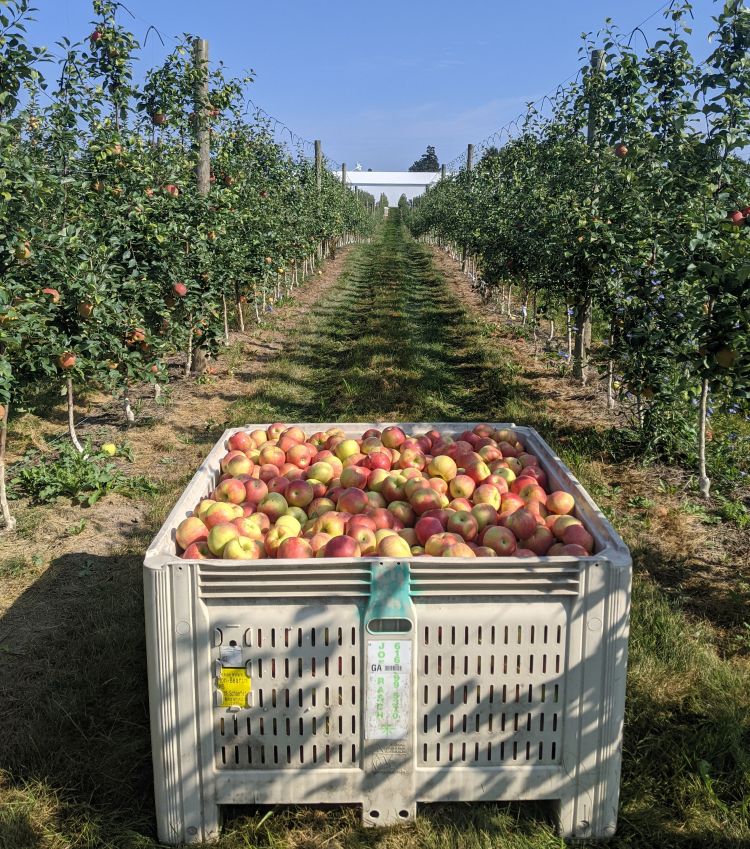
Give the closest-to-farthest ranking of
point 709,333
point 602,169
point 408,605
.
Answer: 1. point 408,605
2. point 709,333
3. point 602,169

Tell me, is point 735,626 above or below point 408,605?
below

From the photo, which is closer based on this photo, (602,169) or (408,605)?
(408,605)

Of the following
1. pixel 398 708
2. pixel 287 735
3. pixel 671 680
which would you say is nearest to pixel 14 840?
pixel 287 735

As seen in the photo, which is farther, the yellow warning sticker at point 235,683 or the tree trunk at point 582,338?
the tree trunk at point 582,338

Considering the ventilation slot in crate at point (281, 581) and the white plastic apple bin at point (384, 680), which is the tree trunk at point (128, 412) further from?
the ventilation slot in crate at point (281, 581)

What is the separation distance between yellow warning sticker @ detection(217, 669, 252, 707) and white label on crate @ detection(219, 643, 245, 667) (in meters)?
0.02

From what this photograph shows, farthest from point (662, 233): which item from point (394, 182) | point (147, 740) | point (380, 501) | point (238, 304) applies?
point (394, 182)

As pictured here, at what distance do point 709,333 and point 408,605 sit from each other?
3101mm

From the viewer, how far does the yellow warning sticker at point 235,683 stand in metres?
2.31

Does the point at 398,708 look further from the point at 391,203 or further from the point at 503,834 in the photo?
the point at 391,203

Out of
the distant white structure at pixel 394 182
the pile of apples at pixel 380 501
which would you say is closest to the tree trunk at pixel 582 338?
the pile of apples at pixel 380 501

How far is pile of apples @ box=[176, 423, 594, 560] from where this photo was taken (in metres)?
2.66

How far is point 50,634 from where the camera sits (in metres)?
3.84

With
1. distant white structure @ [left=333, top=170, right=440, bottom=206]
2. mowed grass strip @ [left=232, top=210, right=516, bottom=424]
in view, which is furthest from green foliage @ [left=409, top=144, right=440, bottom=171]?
mowed grass strip @ [left=232, top=210, right=516, bottom=424]
